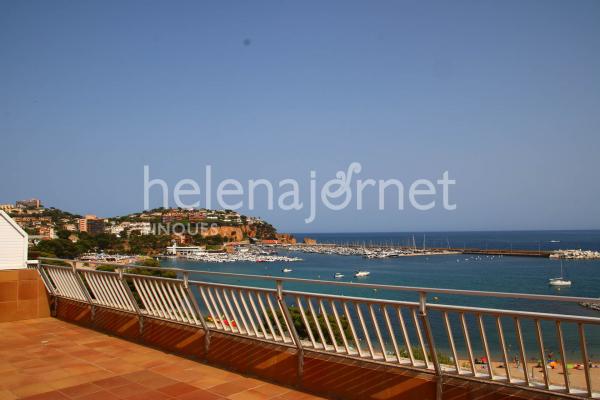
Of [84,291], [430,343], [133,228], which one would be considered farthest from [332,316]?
[133,228]

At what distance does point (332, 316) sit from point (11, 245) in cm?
681

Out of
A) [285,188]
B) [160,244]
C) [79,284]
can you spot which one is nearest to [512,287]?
[285,188]

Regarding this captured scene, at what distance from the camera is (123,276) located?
6.39m

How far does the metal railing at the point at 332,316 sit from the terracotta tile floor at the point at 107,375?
0.45 metres

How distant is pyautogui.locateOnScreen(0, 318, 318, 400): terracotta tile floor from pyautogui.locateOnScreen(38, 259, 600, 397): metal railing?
45 centimetres

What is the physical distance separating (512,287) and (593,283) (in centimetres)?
1403

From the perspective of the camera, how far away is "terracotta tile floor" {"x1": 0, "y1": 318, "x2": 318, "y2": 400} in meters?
4.24

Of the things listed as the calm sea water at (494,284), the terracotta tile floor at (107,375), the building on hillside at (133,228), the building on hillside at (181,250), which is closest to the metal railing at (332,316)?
the terracotta tile floor at (107,375)

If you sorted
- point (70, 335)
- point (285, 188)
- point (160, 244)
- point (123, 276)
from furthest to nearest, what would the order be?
point (160, 244)
point (285, 188)
point (70, 335)
point (123, 276)

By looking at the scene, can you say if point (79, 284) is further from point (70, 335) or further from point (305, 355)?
point (305, 355)

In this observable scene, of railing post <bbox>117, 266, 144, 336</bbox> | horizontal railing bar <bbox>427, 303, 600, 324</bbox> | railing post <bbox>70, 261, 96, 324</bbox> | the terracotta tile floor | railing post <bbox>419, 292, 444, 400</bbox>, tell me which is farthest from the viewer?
railing post <bbox>70, 261, 96, 324</bbox>

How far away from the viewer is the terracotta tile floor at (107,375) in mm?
4238

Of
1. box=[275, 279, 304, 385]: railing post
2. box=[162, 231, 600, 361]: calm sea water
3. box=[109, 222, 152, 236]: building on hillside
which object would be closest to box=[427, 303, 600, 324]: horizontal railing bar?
box=[275, 279, 304, 385]: railing post

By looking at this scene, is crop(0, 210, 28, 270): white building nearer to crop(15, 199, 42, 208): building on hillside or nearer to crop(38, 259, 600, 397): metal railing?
crop(38, 259, 600, 397): metal railing
